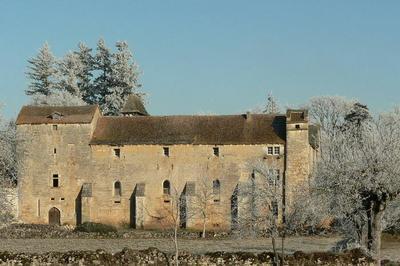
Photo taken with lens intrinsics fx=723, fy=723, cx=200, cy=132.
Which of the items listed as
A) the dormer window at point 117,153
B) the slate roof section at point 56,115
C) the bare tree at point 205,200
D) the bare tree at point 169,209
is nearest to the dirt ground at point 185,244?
the bare tree at point 205,200

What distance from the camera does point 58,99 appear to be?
86000mm

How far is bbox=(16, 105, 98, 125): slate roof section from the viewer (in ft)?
212

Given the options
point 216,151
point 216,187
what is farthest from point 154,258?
point 216,151

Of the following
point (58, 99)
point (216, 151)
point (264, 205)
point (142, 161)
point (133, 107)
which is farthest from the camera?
point (58, 99)

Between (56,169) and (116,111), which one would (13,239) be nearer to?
(56,169)

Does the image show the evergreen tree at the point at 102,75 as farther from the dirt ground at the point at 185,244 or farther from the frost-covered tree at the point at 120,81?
the dirt ground at the point at 185,244

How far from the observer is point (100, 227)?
59094 mm

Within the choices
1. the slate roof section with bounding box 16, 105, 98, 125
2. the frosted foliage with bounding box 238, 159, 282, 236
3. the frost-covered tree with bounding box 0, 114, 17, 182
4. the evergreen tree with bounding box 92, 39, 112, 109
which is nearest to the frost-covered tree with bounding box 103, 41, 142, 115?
the evergreen tree with bounding box 92, 39, 112, 109

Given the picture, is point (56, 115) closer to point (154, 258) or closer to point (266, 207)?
point (266, 207)

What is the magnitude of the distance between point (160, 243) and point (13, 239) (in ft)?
41.0

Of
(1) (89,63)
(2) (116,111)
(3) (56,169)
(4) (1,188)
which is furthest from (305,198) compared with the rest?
(1) (89,63)

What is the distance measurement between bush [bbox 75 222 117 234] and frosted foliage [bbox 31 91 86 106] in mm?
27781

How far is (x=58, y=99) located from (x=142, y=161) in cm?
2602

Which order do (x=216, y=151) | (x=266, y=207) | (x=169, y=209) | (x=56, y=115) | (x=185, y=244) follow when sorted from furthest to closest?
(x=56, y=115), (x=216, y=151), (x=169, y=209), (x=185, y=244), (x=266, y=207)
